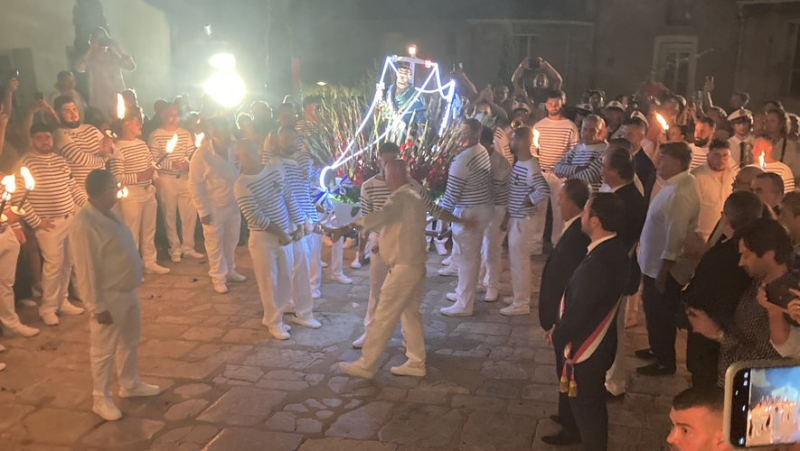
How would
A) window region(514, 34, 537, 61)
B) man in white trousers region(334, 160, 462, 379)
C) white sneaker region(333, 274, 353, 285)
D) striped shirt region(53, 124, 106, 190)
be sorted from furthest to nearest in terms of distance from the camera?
window region(514, 34, 537, 61) → white sneaker region(333, 274, 353, 285) → striped shirt region(53, 124, 106, 190) → man in white trousers region(334, 160, 462, 379)

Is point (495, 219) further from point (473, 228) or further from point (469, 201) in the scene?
point (473, 228)

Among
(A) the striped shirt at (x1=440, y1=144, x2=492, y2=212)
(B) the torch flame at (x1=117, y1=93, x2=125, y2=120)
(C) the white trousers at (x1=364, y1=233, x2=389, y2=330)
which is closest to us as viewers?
(C) the white trousers at (x1=364, y1=233, x2=389, y2=330)

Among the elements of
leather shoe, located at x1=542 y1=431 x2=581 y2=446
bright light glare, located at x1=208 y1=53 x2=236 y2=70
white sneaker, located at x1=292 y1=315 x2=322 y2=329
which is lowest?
white sneaker, located at x1=292 y1=315 x2=322 y2=329

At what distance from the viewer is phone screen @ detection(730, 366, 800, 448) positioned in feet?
7.11

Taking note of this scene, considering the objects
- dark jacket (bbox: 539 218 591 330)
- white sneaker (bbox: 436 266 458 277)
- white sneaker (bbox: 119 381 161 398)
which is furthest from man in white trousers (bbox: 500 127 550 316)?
white sneaker (bbox: 119 381 161 398)

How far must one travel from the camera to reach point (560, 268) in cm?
500

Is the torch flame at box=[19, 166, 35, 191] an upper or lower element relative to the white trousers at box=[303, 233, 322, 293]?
upper

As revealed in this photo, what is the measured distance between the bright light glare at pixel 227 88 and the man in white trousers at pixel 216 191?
217 inches

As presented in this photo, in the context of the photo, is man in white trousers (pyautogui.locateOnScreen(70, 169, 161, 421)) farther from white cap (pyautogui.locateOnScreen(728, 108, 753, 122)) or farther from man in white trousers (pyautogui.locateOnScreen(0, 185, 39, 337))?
white cap (pyautogui.locateOnScreen(728, 108, 753, 122))

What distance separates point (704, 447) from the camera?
250 cm

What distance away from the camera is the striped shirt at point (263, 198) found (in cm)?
719

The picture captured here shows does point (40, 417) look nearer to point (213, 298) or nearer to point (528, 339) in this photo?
point (213, 298)

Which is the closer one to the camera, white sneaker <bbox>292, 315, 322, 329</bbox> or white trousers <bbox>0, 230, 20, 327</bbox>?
white trousers <bbox>0, 230, 20, 327</bbox>

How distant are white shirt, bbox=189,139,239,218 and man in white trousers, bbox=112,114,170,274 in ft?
2.75
